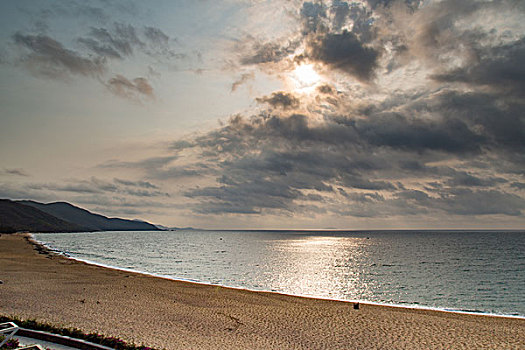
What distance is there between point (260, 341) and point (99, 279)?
24.2m

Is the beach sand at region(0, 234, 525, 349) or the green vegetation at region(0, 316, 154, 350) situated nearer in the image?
the green vegetation at region(0, 316, 154, 350)

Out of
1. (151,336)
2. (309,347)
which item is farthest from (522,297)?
(151,336)

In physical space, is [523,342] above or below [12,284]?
below

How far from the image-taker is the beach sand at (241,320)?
1602 centimetres

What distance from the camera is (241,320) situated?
19.8 metres

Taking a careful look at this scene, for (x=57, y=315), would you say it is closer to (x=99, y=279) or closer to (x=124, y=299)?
(x=124, y=299)

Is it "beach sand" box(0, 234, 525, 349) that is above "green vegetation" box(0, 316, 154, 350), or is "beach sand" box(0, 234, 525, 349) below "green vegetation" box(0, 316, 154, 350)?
below

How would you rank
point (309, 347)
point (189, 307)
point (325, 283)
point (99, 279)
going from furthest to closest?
point (325, 283)
point (99, 279)
point (189, 307)
point (309, 347)

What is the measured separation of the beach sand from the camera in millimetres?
16016

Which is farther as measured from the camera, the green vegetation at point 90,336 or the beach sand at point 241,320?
the beach sand at point 241,320

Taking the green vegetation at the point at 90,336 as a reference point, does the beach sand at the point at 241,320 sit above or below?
below

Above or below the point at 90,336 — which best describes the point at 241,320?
below

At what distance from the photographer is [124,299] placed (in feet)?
80.1

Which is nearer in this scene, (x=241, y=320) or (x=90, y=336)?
(x=90, y=336)
